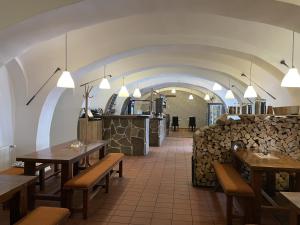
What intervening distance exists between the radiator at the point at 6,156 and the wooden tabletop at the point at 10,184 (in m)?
2.72

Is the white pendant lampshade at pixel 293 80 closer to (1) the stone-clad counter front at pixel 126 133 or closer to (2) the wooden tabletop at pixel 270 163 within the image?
(2) the wooden tabletop at pixel 270 163

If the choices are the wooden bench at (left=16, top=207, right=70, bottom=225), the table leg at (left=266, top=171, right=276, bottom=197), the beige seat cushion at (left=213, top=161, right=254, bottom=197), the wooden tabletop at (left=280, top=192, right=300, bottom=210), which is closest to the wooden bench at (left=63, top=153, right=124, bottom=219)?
the wooden bench at (left=16, top=207, right=70, bottom=225)

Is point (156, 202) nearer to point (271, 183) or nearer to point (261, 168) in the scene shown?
point (261, 168)

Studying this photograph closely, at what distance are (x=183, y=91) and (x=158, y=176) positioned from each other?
1717cm

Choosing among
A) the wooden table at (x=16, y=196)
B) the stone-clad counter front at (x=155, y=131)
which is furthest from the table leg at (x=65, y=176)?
the stone-clad counter front at (x=155, y=131)

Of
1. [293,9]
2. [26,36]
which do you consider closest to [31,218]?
[26,36]

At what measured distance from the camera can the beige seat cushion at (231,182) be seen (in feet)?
11.6

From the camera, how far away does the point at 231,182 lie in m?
3.86

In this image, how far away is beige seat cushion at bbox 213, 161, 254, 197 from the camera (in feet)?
11.6

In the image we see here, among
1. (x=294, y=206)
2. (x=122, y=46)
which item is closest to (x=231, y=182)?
(x=294, y=206)

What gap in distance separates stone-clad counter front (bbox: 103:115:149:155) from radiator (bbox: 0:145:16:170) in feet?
11.2

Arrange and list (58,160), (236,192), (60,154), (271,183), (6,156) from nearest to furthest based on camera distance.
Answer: (236,192), (58,160), (60,154), (271,183), (6,156)

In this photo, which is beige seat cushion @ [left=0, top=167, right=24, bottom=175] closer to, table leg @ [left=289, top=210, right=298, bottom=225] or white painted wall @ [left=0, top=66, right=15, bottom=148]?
white painted wall @ [left=0, top=66, right=15, bottom=148]

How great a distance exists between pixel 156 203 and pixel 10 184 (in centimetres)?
240
